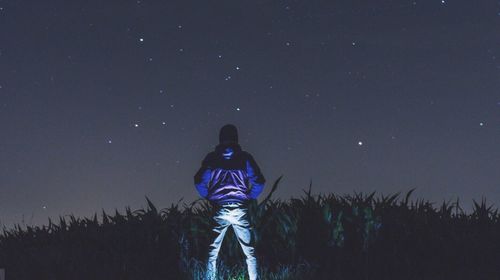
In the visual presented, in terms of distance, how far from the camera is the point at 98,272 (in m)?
10.9

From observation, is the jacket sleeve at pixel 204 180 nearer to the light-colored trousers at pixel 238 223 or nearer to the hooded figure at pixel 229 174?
the hooded figure at pixel 229 174

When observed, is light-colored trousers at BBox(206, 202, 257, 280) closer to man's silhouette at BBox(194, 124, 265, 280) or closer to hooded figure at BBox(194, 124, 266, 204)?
man's silhouette at BBox(194, 124, 265, 280)

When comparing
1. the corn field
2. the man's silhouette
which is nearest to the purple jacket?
the man's silhouette

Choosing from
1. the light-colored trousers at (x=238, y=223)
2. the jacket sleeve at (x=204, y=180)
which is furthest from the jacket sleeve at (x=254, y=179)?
the jacket sleeve at (x=204, y=180)

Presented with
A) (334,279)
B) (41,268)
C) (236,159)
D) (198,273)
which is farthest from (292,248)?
(41,268)

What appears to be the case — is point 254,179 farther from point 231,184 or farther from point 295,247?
point 295,247

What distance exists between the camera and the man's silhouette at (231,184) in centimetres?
946

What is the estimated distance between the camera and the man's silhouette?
9.46 meters

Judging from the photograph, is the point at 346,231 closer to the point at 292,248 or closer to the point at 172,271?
the point at 292,248

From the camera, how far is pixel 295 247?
1176 centimetres

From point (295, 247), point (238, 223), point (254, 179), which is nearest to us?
point (238, 223)

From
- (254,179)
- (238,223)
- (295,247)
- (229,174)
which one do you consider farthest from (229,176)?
(295,247)

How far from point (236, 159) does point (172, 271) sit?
283 centimetres

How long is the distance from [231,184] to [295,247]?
106 inches
